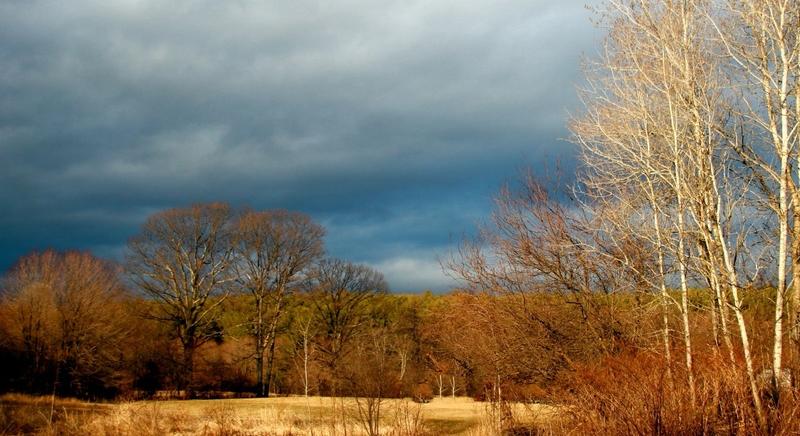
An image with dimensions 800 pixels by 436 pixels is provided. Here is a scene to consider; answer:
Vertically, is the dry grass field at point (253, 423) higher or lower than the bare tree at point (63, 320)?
lower

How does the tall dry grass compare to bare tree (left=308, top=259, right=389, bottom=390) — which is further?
bare tree (left=308, top=259, right=389, bottom=390)

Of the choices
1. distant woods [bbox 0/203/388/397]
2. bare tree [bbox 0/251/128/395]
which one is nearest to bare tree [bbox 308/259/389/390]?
distant woods [bbox 0/203/388/397]

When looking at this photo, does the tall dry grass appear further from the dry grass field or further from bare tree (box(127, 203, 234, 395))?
bare tree (box(127, 203, 234, 395))

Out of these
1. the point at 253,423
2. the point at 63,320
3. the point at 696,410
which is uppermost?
the point at 63,320

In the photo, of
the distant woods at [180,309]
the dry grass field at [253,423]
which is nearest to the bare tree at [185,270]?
the distant woods at [180,309]

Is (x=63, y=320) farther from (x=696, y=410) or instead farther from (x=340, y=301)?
(x=696, y=410)

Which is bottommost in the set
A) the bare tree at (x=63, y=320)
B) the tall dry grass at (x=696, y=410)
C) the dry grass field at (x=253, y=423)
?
the dry grass field at (x=253, y=423)

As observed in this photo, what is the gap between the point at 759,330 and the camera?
422 inches

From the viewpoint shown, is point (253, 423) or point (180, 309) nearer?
point (253, 423)

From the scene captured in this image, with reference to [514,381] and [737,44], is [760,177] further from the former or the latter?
[514,381]

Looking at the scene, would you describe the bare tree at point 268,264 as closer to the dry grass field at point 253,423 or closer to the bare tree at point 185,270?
the bare tree at point 185,270

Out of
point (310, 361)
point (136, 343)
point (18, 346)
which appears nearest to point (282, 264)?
point (310, 361)

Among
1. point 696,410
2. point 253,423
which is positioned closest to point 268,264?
point 253,423

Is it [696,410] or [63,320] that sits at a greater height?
[63,320]
